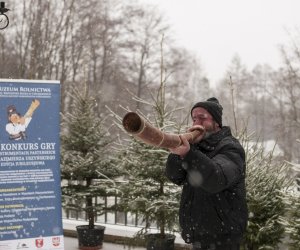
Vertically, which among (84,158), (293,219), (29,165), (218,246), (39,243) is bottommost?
(39,243)

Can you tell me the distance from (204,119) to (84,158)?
6.10 meters

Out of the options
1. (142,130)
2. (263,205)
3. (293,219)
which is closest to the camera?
(142,130)

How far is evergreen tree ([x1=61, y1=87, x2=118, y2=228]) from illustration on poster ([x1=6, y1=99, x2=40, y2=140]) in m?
3.53

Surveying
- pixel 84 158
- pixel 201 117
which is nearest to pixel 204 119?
pixel 201 117

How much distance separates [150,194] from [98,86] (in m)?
20.7

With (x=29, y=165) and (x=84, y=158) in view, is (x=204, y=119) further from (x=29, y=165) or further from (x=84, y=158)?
(x=84, y=158)

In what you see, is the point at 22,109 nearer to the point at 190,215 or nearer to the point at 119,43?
the point at 190,215

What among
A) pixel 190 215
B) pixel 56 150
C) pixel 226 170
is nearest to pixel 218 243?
pixel 190 215

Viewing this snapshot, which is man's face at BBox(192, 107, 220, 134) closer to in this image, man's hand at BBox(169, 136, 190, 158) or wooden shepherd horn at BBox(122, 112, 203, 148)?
man's hand at BBox(169, 136, 190, 158)

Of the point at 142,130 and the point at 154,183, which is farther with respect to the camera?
the point at 154,183

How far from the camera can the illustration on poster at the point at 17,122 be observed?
5.52 metres

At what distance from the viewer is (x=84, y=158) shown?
9258mm

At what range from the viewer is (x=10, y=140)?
553 cm

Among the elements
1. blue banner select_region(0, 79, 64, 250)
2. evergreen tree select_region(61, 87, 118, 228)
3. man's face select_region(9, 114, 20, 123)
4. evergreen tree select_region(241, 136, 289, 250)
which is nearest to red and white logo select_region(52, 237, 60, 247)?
blue banner select_region(0, 79, 64, 250)
